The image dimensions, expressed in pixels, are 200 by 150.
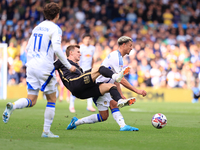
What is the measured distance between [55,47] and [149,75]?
51.8 ft

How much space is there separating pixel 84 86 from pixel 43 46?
3.12 feet

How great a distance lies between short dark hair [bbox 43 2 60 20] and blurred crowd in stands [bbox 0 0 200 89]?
536 inches

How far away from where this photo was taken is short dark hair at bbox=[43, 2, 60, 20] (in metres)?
4.81

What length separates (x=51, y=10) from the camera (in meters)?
4.84

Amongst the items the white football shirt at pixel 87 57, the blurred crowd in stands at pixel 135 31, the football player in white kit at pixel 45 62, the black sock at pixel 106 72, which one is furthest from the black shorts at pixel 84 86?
the blurred crowd in stands at pixel 135 31

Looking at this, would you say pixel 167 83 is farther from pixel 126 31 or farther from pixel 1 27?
pixel 1 27

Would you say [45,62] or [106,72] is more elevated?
[45,62]

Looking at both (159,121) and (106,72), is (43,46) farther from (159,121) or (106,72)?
(159,121)

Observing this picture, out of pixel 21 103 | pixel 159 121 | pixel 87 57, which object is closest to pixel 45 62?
pixel 21 103

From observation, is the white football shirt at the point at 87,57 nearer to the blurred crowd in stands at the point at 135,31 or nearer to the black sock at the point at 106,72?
the black sock at the point at 106,72

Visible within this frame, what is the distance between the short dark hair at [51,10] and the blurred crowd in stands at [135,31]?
13609 mm

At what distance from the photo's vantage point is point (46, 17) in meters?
4.92

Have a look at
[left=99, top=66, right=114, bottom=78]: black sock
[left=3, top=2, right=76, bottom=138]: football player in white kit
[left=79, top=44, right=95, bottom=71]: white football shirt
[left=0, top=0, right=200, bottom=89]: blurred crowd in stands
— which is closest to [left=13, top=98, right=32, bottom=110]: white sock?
[left=3, top=2, right=76, bottom=138]: football player in white kit

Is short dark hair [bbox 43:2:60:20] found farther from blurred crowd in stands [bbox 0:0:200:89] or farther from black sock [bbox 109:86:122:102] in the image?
blurred crowd in stands [bbox 0:0:200:89]
